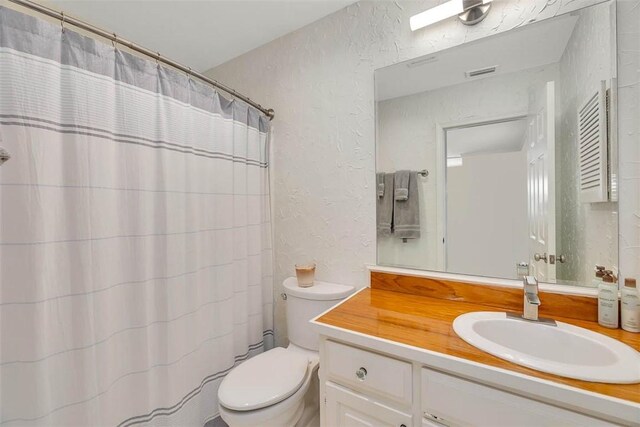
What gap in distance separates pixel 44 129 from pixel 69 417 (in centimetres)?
98

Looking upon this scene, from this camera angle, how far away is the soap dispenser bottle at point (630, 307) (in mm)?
841

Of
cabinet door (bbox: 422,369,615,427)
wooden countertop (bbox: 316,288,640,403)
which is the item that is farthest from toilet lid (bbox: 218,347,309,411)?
cabinet door (bbox: 422,369,615,427)

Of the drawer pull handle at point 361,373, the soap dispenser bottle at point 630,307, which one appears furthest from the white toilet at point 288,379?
the soap dispenser bottle at point 630,307

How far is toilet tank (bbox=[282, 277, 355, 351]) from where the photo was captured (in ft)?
4.65

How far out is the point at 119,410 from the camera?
1.06 meters

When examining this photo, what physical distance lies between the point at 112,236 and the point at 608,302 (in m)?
1.78

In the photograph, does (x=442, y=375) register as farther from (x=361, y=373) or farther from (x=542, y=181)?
(x=542, y=181)

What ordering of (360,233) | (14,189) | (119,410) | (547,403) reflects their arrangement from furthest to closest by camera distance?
(360,233) < (119,410) < (14,189) < (547,403)

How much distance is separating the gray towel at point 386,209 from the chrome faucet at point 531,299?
61 cm

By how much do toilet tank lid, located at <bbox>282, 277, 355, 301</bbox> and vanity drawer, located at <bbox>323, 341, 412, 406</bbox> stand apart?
1.52ft

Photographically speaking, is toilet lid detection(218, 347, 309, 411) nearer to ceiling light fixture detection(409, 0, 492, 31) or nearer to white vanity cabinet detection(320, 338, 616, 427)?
white vanity cabinet detection(320, 338, 616, 427)

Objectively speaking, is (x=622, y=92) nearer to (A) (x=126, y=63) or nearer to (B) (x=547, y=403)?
(B) (x=547, y=403)

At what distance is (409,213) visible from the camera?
138 cm

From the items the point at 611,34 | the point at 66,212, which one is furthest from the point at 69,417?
the point at 611,34
